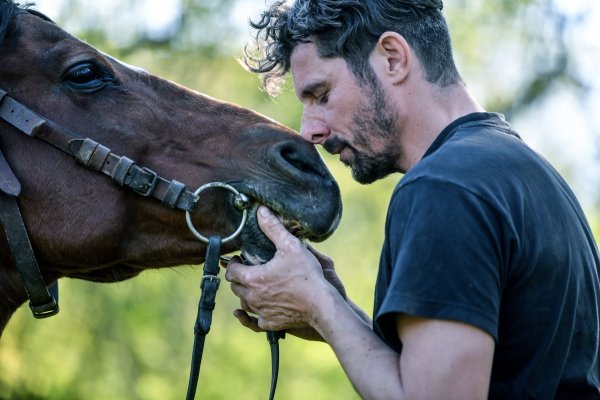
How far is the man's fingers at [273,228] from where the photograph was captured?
119 inches

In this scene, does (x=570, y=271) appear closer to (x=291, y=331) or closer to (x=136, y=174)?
(x=291, y=331)

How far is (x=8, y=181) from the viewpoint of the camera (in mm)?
3373

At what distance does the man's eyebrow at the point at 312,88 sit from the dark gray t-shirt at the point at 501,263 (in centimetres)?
64

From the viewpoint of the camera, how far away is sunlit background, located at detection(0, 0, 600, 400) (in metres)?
11.5

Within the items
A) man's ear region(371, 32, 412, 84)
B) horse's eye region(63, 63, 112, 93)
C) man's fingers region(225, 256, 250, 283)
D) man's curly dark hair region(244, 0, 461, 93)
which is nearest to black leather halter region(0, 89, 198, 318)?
horse's eye region(63, 63, 112, 93)

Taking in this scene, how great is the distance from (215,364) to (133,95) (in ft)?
30.1

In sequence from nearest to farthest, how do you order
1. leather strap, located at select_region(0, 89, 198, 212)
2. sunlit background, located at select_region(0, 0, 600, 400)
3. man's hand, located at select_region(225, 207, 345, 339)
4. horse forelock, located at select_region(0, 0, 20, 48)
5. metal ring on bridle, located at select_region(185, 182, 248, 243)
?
man's hand, located at select_region(225, 207, 345, 339)
metal ring on bridle, located at select_region(185, 182, 248, 243)
leather strap, located at select_region(0, 89, 198, 212)
horse forelock, located at select_region(0, 0, 20, 48)
sunlit background, located at select_region(0, 0, 600, 400)

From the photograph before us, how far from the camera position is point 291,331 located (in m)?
3.52

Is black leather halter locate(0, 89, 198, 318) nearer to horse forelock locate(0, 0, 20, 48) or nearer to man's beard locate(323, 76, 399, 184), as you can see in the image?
horse forelock locate(0, 0, 20, 48)

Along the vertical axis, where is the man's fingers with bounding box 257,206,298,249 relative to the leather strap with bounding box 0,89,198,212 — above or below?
above

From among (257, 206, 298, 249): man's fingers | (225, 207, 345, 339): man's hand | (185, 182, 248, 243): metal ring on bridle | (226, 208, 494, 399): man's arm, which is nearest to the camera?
(226, 208, 494, 399): man's arm

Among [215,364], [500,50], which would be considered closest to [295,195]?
[215,364]

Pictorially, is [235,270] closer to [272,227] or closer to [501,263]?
[272,227]

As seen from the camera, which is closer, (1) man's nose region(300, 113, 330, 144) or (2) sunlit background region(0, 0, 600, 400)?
(1) man's nose region(300, 113, 330, 144)
